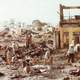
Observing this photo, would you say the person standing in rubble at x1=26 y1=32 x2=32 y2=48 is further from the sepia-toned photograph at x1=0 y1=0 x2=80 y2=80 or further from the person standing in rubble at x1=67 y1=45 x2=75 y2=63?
the person standing in rubble at x1=67 y1=45 x2=75 y2=63

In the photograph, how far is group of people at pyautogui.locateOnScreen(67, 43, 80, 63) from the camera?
4.12m

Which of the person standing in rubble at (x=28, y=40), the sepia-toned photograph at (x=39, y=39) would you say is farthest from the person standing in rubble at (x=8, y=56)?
the person standing in rubble at (x=28, y=40)

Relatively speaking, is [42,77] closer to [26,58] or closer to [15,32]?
[26,58]

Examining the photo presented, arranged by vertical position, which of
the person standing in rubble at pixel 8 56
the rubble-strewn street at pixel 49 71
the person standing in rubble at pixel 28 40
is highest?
the person standing in rubble at pixel 28 40

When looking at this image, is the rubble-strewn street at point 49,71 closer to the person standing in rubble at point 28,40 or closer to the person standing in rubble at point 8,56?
the person standing in rubble at point 8,56

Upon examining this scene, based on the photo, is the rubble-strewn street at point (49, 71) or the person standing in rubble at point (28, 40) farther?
the person standing in rubble at point (28, 40)

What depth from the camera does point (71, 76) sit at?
4004mm

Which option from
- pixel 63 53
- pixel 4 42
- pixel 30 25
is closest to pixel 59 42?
pixel 63 53

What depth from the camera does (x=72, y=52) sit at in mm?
4160

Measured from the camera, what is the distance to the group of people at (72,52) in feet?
13.5

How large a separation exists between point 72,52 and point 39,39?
531 mm

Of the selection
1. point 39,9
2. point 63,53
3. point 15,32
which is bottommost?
point 63,53

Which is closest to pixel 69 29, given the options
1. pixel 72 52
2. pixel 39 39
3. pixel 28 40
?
pixel 72 52

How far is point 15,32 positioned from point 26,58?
431 millimetres
